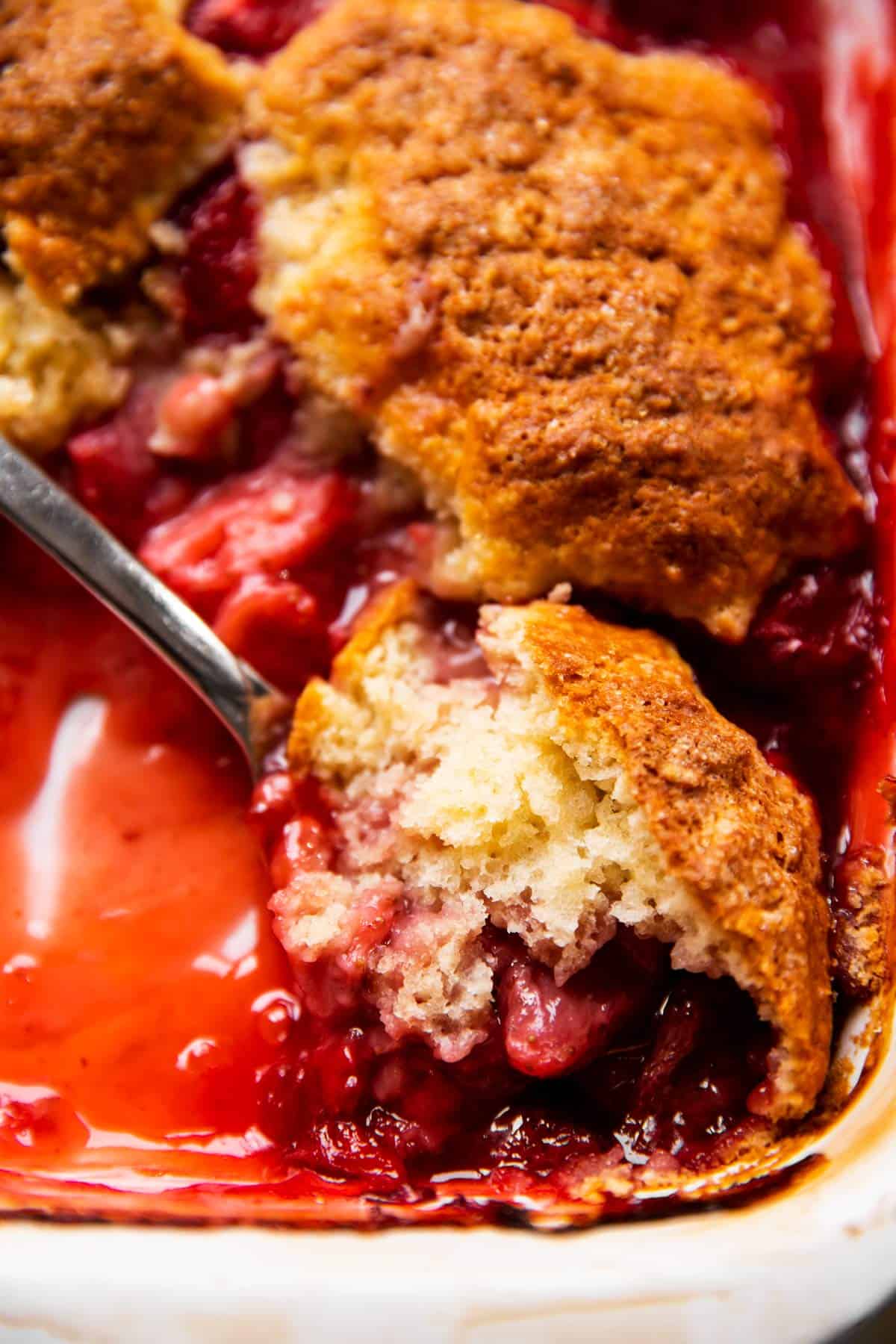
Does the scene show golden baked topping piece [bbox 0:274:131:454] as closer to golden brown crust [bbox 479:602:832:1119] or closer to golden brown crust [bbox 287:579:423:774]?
golden brown crust [bbox 287:579:423:774]

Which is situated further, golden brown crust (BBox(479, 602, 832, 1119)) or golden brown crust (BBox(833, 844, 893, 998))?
golden brown crust (BBox(833, 844, 893, 998))

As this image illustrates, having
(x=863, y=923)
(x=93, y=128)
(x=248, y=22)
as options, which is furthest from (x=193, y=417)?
(x=863, y=923)

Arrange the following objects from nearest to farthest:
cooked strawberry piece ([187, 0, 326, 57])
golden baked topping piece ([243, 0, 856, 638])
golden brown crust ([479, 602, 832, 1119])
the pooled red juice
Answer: golden brown crust ([479, 602, 832, 1119]) < the pooled red juice < golden baked topping piece ([243, 0, 856, 638]) < cooked strawberry piece ([187, 0, 326, 57])

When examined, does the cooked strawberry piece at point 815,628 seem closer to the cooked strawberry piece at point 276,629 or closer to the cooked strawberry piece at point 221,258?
the cooked strawberry piece at point 276,629

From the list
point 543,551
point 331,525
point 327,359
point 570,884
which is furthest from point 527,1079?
point 327,359

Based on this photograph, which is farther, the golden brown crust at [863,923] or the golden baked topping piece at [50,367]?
the golden baked topping piece at [50,367]

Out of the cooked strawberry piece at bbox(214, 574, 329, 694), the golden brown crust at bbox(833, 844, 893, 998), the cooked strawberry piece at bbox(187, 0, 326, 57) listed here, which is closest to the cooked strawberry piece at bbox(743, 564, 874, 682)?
the golden brown crust at bbox(833, 844, 893, 998)

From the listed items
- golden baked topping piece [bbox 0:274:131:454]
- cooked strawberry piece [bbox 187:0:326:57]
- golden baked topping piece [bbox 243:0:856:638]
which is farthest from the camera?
cooked strawberry piece [bbox 187:0:326:57]

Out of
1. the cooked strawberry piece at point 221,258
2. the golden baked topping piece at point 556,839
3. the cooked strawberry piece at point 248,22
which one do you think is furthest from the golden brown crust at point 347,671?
the cooked strawberry piece at point 248,22
